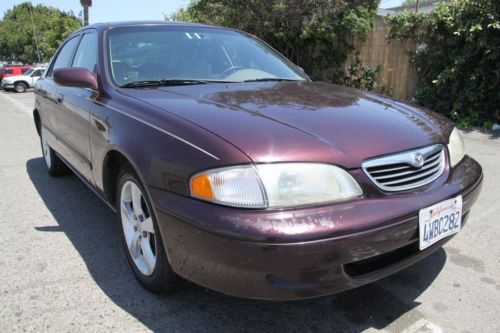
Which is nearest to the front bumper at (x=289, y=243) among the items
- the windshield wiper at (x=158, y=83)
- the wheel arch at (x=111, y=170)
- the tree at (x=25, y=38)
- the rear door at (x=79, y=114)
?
the wheel arch at (x=111, y=170)

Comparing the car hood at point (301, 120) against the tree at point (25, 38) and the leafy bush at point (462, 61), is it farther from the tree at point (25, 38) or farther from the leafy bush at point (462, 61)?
the tree at point (25, 38)

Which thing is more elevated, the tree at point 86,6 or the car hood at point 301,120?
the tree at point 86,6

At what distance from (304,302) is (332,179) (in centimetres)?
86

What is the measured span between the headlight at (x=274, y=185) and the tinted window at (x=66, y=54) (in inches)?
111

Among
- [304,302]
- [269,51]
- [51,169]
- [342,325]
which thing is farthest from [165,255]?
[51,169]

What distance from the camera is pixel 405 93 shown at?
31.4 ft

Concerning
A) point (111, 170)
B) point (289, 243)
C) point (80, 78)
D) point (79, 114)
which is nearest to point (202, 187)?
point (289, 243)

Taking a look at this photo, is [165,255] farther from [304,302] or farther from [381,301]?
[381,301]

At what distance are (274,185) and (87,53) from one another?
7.75 ft

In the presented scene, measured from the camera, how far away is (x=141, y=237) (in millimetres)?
2467

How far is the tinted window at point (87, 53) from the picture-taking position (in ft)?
10.3

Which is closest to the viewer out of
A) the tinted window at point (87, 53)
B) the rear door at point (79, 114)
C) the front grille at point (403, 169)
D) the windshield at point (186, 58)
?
the front grille at point (403, 169)

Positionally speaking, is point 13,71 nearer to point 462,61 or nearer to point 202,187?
point 462,61

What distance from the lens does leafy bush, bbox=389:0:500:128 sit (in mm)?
7141
